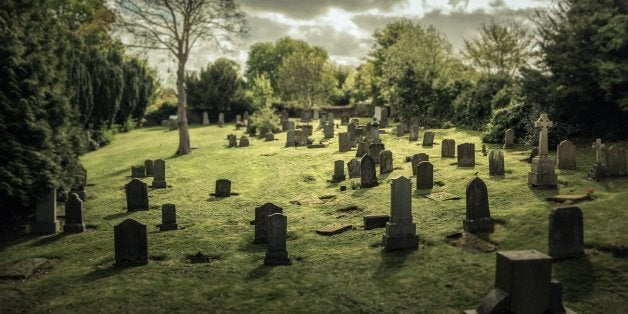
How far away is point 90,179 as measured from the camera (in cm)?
1972

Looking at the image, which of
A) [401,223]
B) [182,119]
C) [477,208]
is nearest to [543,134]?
[477,208]

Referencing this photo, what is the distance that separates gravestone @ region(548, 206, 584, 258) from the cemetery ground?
20 cm

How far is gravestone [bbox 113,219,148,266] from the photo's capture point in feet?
30.5

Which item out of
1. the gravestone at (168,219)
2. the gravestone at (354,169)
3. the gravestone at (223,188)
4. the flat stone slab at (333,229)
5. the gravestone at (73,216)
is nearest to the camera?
the flat stone slab at (333,229)

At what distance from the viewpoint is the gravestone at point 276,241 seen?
895cm

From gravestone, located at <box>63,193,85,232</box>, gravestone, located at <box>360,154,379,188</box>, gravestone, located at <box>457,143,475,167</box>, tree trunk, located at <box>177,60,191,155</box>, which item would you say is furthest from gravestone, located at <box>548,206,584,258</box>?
tree trunk, located at <box>177,60,191,155</box>

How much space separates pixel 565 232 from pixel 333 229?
4.64 metres

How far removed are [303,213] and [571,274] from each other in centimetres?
671

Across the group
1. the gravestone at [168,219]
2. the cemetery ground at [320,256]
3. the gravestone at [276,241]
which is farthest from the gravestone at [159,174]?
the gravestone at [276,241]

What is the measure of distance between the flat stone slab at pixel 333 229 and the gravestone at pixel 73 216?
6.00 meters

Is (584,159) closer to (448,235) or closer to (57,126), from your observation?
(448,235)

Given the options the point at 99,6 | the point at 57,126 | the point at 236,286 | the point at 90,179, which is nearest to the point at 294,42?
the point at 99,6

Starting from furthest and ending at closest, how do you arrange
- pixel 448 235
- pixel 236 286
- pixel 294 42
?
pixel 294 42
pixel 448 235
pixel 236 286

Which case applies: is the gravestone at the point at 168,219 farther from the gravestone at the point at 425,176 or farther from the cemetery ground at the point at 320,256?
the gravestone at the point at 425,176
